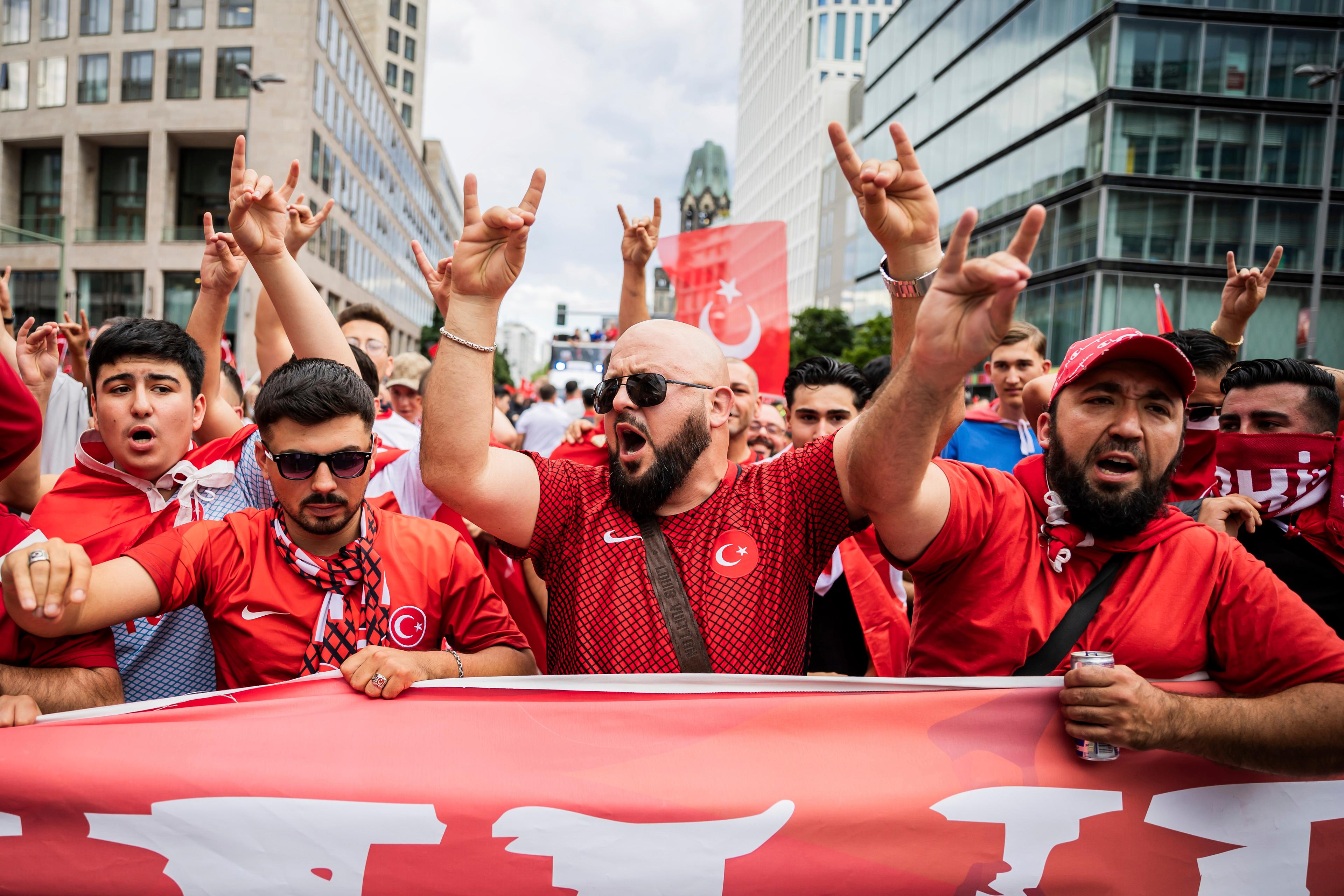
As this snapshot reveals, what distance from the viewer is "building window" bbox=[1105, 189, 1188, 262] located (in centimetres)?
2908

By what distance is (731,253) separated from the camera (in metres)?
6.94

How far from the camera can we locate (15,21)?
4134cm

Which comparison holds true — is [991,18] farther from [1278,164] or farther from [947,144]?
[1278,164]

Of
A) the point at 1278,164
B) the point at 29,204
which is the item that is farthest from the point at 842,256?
the point at 29,204

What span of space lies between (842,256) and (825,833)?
74290 mm

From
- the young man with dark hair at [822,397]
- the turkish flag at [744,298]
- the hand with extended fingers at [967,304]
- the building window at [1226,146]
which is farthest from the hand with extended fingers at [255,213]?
the building window at [1226,146]

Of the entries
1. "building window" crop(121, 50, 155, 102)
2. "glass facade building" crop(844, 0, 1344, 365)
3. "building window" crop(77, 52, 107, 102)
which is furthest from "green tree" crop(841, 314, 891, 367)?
"building window" crop(77, 52, 107, 102)

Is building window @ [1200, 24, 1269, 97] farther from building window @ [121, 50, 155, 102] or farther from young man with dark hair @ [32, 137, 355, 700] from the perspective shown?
building window @ [121, 50, 155, 102]

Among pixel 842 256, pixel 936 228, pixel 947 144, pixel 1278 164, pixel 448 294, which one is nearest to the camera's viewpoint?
pixel 936 228

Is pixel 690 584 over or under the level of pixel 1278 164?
under

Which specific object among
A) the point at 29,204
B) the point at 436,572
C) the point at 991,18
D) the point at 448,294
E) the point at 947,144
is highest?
the point at 991,18

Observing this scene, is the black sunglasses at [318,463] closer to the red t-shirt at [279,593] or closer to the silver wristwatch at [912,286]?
the red t-shirt at [279,593]

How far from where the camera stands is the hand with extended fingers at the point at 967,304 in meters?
1.87

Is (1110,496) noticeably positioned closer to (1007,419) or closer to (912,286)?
(912,286)
